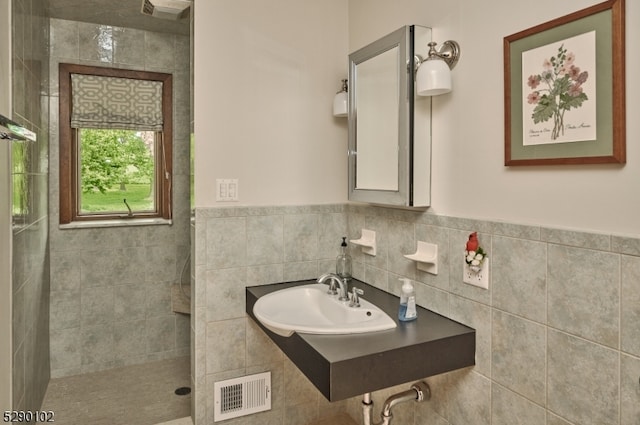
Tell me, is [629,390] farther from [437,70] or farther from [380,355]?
[437,70]

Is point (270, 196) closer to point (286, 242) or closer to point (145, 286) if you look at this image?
point (286, 242)

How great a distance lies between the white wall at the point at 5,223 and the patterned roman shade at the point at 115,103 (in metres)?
1.24

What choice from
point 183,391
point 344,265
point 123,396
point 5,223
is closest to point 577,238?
point 344,265

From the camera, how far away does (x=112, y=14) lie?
2766 millimetres

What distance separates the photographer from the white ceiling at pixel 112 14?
2602mm

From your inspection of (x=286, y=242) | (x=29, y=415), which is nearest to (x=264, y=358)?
(x=286, y=242)

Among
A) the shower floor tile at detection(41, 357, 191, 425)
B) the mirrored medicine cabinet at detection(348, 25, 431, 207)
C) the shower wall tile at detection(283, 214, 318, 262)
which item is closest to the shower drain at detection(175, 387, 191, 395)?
the shower floor tile at detection(41, 357, 191, 425)

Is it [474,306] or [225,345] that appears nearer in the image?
[474,306]

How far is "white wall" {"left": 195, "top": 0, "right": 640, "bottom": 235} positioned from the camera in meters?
1.22

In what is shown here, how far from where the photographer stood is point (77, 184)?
119 inches

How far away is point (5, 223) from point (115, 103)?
5.34ft

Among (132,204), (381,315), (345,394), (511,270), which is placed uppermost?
(132,204)

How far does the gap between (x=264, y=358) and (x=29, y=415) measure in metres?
1.20

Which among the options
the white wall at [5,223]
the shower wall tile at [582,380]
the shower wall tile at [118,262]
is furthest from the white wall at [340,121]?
the shower wall tile at [118,262]
